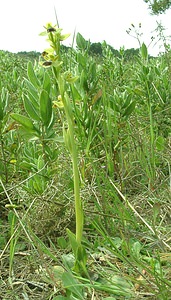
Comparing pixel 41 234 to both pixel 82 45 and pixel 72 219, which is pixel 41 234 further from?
pixel 82 45

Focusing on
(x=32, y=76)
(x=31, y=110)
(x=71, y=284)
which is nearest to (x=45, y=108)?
(x=31, y=110)

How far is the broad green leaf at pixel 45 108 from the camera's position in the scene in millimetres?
1561

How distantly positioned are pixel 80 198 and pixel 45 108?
0.49 meters

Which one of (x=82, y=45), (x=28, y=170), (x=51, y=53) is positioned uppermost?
(x=82, y=45)

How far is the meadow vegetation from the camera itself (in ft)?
3.52

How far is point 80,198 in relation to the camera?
4.16 feet

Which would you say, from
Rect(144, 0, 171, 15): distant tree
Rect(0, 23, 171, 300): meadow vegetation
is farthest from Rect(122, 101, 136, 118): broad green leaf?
Rect(144, 0, 171, 15): distant tree

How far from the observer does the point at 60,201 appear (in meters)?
1.62

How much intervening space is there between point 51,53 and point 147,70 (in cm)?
140

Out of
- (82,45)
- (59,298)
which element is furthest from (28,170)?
(82,45)

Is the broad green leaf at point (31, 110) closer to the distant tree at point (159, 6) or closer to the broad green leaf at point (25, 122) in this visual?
the broad green leaf at point (25, 122)

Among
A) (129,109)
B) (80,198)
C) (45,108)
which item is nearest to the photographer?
(80,198)

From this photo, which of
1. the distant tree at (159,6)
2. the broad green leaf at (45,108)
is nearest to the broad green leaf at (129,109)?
the broad green leaf at (45,108)

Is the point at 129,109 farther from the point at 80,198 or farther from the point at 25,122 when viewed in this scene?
the point at 80,198
